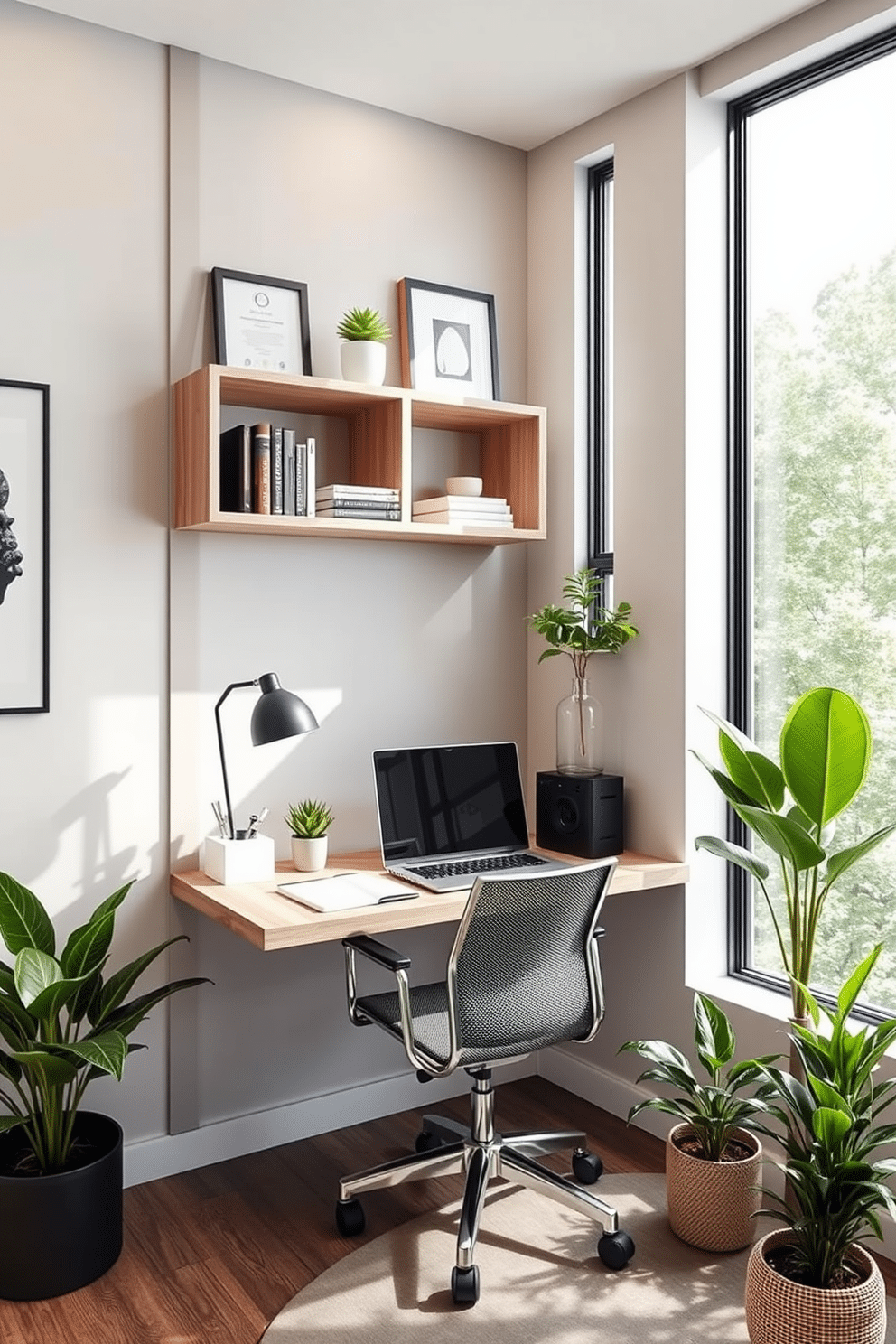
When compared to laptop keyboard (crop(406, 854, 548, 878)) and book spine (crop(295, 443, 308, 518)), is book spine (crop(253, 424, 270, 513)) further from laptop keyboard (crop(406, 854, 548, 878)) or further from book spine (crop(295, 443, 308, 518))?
laptop keyboard (crop(406, 854, 548, 878))

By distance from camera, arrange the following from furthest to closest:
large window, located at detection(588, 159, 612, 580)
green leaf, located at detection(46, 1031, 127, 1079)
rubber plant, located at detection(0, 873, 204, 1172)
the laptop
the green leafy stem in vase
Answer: large window, located at detection(588, 159, 612, 580) < the green leafy stem in vase < the laptop < rubber plant, located at detection(0, 873, 204, 1172) < green leaf, located at detection(46, 1031, 127, 1079)

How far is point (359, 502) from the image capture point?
285 cm

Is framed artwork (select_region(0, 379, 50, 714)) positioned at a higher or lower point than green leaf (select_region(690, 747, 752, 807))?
higher

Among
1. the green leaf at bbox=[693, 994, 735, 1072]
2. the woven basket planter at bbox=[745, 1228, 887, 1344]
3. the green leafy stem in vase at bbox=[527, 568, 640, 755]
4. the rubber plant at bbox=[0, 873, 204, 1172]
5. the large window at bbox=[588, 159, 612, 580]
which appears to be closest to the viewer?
the woven basket planter at bbox=[745, 1228, 887, 1344]

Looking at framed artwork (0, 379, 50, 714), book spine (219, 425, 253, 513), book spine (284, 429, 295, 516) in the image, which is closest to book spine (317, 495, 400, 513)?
book spine (284, 429, 295, 516)

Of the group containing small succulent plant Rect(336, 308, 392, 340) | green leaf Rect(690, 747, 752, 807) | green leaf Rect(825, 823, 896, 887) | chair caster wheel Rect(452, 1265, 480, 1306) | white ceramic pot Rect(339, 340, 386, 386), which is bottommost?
chair caster wheel Rect(452, 1265, 480, 1306)

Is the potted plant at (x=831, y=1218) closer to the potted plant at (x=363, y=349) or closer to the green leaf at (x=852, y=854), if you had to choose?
the green leaf at (x=852, y=854)

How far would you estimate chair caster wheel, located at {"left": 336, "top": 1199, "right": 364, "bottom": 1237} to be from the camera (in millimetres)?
2549

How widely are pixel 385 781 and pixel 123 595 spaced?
2.70 feet

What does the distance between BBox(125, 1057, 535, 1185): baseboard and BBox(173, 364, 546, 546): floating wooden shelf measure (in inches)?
58.4

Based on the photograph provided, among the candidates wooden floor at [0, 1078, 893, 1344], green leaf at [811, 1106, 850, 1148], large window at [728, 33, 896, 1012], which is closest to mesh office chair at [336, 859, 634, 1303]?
wooden floor at [0, 1078, 893, 1344]

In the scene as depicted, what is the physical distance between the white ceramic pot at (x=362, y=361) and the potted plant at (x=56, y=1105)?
1391 millimetres

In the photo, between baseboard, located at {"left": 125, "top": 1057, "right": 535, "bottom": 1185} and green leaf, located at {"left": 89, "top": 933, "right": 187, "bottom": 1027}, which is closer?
green leaf, located at {"left": 89, "top": 933, "right": 187, "bottom": 1027}

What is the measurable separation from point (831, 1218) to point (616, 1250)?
0.55 metres
